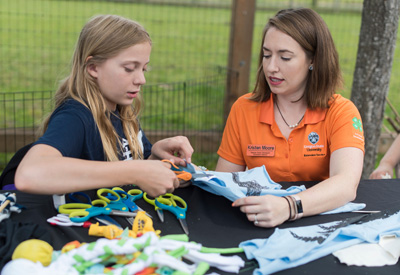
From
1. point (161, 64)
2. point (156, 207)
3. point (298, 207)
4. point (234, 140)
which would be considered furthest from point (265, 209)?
point (161, 64)

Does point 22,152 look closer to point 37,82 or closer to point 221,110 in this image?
point 221,110

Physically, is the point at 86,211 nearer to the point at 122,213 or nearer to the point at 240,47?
the point at 122,213

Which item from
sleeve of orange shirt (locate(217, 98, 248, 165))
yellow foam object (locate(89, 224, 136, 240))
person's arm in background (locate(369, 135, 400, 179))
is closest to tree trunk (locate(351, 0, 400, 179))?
person's arm in background (locate(369, 135, 400, 179))

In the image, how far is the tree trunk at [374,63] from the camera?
126 inches

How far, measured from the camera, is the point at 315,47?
91.3 inches

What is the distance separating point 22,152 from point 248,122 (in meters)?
1.15

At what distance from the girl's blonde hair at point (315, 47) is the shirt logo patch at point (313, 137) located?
0.46 ft

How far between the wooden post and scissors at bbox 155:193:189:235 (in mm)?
2628

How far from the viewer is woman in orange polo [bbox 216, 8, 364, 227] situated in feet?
7.38

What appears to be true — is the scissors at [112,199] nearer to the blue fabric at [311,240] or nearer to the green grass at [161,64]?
the blue fabric at [311,240]

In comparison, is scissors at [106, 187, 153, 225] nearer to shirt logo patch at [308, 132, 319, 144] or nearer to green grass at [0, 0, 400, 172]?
shirt logo patch at [308, 132, 319, 144]

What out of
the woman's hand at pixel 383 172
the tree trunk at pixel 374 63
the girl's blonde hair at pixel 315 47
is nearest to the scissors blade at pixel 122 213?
the girl's blonde hair at pixel 315 47

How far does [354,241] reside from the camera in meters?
1.53

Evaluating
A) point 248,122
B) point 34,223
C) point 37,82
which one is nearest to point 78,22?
point 37,82
